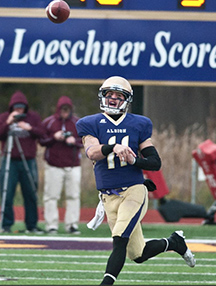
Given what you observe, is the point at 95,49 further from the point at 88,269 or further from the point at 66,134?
the point at 88,269

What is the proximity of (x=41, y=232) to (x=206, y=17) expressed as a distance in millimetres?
4019

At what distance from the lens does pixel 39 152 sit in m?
19.0

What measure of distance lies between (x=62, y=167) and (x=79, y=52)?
190 cm

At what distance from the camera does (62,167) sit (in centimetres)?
1262

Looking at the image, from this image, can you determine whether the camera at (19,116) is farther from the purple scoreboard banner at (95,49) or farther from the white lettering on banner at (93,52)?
the white lettering on banner at (93,52)

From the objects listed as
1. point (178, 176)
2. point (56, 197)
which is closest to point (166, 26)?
point (56, 197)

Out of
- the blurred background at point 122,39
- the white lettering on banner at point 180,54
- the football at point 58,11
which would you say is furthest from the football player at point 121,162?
the white lettering on banner at point 180,54

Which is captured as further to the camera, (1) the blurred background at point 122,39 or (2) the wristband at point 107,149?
(1) the blurred background at point 122,39

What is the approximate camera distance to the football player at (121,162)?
7.26 metres

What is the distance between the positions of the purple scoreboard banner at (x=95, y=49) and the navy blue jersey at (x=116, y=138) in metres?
5.93

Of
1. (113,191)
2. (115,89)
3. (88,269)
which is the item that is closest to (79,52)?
(88,269)

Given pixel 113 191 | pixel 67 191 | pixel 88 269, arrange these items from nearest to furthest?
1. pixel 113 191
2. pixel 88 269
3. pixel 67 191

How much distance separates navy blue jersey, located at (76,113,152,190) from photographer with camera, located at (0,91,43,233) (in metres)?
4.96

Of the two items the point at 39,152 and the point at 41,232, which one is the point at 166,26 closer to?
the point at 41,232
